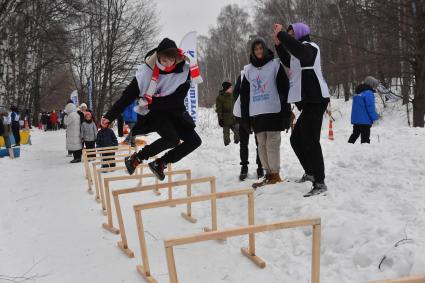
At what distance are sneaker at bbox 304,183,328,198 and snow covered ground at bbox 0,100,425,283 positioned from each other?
0.24 ft

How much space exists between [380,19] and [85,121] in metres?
8.97

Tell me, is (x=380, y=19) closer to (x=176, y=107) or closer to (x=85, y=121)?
(x=85, y=121)

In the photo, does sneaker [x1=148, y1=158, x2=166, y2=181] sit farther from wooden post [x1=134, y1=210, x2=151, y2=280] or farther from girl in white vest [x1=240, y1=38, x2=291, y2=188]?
girl in white vest [x1=240, y1=38, x2=291, y2=188]

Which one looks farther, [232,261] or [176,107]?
[176,107]

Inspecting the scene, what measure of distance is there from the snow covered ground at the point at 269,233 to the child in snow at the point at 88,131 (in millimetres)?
3742

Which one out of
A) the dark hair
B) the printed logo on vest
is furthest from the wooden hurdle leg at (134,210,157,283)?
the printed logo on vest

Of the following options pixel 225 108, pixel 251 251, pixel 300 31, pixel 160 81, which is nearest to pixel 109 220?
pixel 160 81

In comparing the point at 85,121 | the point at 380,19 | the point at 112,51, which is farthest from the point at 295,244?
the point at 112,51

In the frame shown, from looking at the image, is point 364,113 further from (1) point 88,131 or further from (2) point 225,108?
(1) point 88,131

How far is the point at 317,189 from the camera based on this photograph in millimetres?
4461

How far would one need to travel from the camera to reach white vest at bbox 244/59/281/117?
5086 mm

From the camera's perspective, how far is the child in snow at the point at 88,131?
33.9 ft

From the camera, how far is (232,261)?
3611mm

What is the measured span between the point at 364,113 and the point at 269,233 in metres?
5.11
